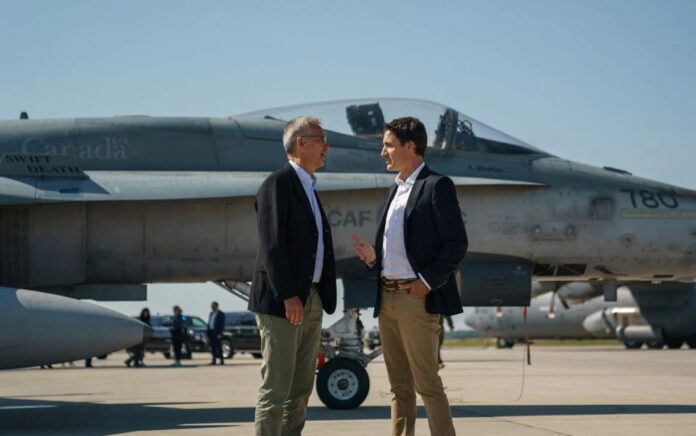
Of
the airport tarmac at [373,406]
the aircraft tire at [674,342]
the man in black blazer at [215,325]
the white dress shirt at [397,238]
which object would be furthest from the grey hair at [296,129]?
the aircraft tire at [674,342]

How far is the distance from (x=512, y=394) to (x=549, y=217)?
3247 millimetres

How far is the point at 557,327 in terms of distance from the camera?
48938mm

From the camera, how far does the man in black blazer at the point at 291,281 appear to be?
19.6ft

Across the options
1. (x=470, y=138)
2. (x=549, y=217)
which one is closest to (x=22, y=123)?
(x=470, y=138)

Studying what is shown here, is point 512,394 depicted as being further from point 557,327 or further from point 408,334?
point 557,327

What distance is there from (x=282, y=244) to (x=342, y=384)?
563 centimetres

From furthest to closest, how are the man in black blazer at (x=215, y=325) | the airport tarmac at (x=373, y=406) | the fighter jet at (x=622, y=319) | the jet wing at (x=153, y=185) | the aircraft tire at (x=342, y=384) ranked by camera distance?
the fighter jet at (x=622, y=319)
the man in black blazer at (x=215, y=325)
the aircraft tire at (x=342, y=384)
the jet wing at (x=153, y=185)
the airport tarmac at (x=373, y=406)

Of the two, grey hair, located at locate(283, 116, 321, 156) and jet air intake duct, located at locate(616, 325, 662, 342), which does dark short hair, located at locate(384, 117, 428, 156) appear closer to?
grey hair, located at locate(283, 116, 321, 156)

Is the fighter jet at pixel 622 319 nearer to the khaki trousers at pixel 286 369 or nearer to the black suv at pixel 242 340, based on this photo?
the black suv at pixel 242 340

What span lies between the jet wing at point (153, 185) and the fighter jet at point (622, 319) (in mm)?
24364

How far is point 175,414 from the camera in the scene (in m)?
11.0

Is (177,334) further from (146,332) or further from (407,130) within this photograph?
(407,130)

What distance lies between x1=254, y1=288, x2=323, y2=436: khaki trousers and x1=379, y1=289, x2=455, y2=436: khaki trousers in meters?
0.50

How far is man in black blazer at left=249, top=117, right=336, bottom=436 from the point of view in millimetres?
5973
